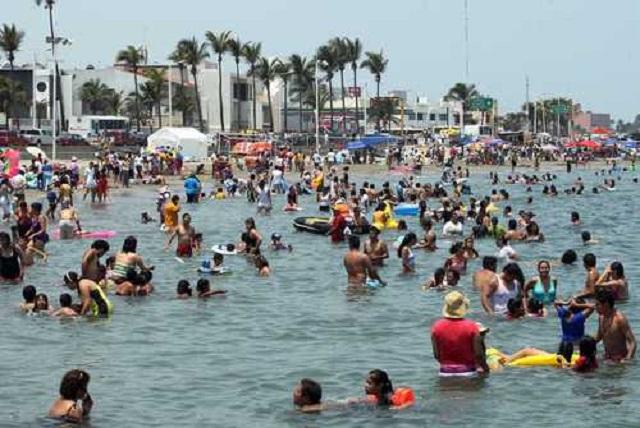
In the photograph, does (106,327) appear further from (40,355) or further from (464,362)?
(464,362)

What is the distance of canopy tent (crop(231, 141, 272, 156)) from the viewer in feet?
233

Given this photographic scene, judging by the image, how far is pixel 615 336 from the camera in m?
14.0

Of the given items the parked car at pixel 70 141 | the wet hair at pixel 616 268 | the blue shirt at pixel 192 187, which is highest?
the parked car at pixel 70 141

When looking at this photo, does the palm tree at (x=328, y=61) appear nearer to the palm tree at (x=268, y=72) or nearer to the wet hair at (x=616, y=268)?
the palm tree at (x=268, y=72)

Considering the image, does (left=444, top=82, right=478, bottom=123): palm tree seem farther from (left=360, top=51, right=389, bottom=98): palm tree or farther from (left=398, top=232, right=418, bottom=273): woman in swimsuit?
(left=398, top=232, right=418, bottom=273): woman in swimsuit

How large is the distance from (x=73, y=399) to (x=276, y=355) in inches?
172

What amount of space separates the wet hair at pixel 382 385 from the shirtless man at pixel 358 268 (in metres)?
8.99

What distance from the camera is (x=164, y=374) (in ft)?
47.9

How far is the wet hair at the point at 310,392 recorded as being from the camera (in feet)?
40.3

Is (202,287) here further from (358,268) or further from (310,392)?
(310,392)

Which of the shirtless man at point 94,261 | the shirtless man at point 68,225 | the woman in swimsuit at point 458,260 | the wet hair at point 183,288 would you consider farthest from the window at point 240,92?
the shirtless man at point 94,261

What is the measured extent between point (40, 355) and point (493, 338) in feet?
18.9

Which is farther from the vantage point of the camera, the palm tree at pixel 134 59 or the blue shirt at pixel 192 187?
the palm tree at pixel 134 59

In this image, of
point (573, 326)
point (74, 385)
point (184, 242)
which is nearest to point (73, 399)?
point (74, 385)
